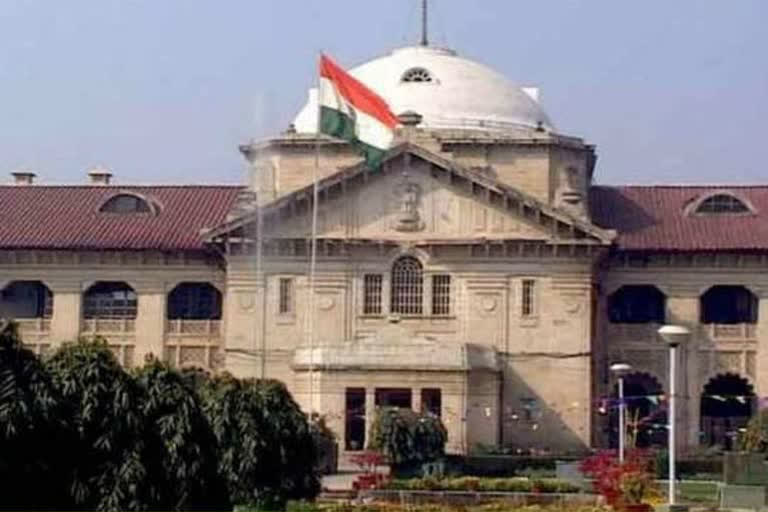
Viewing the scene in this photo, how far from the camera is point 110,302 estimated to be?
91750 mm

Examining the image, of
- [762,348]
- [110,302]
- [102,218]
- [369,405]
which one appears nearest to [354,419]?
[369,405]

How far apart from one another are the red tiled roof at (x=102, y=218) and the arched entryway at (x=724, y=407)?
68.8ft

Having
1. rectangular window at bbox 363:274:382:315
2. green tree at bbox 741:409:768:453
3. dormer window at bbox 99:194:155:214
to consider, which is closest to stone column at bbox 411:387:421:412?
rectangular window at bbox 363:274:382:315

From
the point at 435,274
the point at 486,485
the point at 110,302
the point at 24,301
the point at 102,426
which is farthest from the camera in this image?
the point at 24,301

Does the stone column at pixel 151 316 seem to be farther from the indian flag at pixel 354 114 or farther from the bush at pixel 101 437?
the bush at pixel 101 437

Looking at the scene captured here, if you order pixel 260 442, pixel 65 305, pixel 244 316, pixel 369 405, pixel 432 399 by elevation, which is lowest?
pixel 260 442

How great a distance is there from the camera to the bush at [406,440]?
71.4m

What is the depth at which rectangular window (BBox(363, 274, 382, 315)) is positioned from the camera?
86188 millimetres

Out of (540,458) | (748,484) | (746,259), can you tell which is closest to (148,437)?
(748,484)

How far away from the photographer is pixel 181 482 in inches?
1650

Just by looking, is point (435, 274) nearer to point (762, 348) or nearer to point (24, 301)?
point (762, 348)

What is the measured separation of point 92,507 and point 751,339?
5267 centimetres

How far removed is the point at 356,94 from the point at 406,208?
17.3 ft

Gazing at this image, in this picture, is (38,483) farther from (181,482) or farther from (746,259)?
(746,259)
